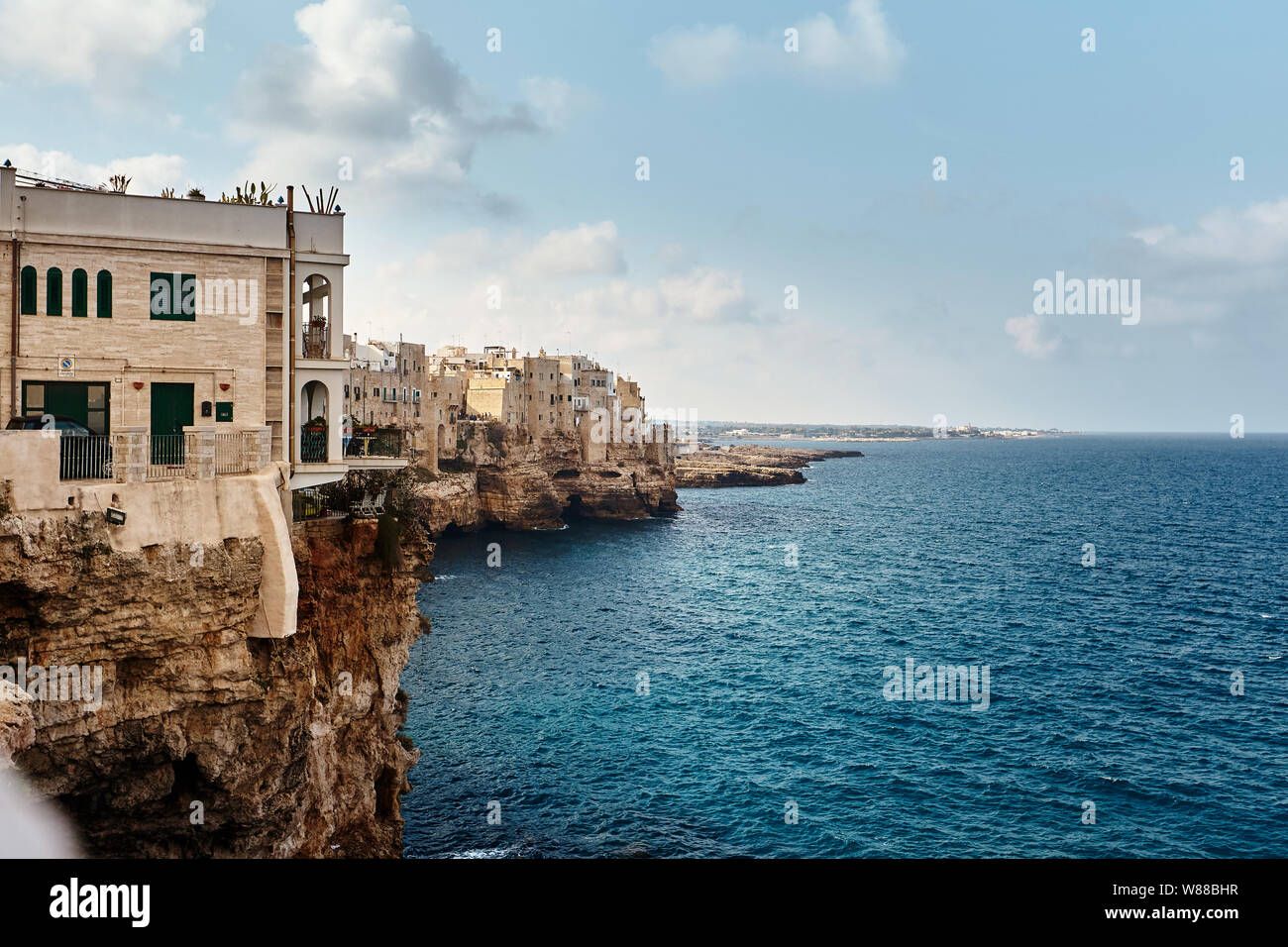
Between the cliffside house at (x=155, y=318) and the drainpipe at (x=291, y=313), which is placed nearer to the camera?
the cliffside house at (x=155, y=318)

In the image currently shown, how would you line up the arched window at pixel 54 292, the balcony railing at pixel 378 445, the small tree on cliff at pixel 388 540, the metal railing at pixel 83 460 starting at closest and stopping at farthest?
the metal railing at pixel 83 460, the arched window at pixel 54 292, the small tree on cliff at pixel 388 540, the balcony railing at pixel 378 445

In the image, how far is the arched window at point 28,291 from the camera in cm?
1950

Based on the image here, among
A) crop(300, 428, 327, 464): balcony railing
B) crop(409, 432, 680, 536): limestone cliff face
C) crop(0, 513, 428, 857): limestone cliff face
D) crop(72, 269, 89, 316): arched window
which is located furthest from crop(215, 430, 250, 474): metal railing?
crop(409, 432, 680, 536): limestone cliff face

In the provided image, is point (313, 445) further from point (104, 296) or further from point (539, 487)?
point (539, 487)

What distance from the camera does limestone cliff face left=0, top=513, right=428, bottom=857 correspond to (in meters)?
15.2

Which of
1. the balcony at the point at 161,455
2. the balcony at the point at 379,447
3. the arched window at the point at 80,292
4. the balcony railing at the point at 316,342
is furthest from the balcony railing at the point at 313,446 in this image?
the arched window at the point at 80,292

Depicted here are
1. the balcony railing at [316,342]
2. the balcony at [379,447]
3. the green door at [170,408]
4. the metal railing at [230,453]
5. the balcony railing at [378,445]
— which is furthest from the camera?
the balcony railing at [378,445]

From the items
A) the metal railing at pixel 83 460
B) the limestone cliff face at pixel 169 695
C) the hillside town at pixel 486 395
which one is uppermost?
the hillside town at pixel 486 395

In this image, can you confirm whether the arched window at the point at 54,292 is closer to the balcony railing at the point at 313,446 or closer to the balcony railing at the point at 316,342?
the balcony railing at the point at 316,342

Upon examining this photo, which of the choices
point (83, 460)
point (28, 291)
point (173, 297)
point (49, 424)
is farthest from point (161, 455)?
point (28, 291)

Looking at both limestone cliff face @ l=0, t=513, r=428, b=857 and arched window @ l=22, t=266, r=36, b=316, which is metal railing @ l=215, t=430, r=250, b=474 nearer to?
limestone cliff face @ l=0, t=513, r=428, b=857

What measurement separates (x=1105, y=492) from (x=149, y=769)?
162 m

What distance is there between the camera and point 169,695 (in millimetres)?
16859

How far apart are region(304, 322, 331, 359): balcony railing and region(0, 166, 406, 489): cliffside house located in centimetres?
124
